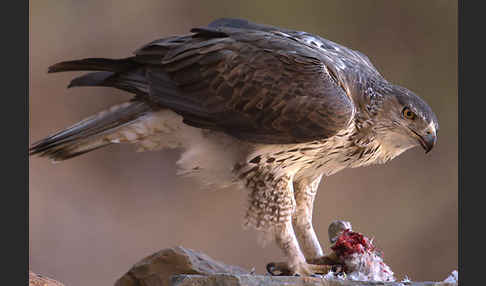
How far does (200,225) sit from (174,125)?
3.05m

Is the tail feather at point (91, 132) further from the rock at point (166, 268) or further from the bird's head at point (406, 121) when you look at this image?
the bird's head at point (406, 121)

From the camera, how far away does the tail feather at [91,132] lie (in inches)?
153

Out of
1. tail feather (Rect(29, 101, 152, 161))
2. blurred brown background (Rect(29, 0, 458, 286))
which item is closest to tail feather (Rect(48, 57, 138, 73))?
tail feather (Rect(29, 101, 152, 161))

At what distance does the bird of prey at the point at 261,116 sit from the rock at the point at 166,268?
0.39 meters

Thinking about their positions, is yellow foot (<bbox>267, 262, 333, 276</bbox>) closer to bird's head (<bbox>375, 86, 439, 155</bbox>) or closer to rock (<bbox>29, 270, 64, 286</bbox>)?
bird's head (<bbox>375, 86, 439, 155</bbox>)

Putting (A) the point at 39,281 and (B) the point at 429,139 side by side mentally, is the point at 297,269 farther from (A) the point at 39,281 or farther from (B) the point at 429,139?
(A) the point at 39,281

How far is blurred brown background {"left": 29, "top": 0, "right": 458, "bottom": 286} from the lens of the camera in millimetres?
6508

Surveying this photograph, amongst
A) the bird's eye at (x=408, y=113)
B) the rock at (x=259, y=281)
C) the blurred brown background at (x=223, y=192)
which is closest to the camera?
the rock at (x=259, y=281)

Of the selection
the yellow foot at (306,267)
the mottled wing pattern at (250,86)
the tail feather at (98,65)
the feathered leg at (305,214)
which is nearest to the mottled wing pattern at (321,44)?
the mottled wing pattern at (250,86)

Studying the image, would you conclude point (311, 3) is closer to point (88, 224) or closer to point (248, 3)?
point (248, 3)

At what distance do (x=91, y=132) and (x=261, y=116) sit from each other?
1.11 metres

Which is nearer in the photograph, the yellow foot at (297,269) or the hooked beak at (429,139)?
the hooked beak at (429,139)

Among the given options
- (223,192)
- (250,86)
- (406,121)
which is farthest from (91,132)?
(223,192)

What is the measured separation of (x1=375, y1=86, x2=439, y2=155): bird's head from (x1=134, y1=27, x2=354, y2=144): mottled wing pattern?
254mm
